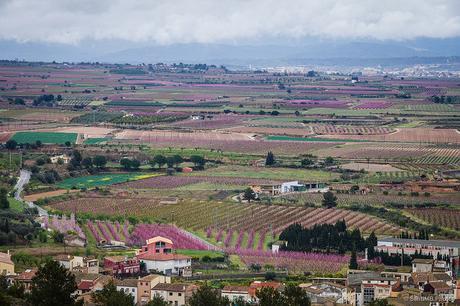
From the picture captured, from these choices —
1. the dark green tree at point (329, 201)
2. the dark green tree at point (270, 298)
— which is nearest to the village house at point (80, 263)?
the dark green tree at point (270, 298)

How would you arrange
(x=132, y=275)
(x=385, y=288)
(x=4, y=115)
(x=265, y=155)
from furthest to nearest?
1. (x=4, y=115)
2. (x=265, y=155)
3. (x=132, y=275)
4. (x=385, y=288)

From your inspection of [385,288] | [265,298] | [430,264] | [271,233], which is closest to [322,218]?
[271,233]

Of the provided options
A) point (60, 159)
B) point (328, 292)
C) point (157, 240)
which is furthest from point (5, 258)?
point (60, 159)

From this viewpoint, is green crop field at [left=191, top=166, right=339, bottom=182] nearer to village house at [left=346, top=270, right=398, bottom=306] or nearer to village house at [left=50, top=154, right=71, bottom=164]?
village house at [left=50, top=154, right=71, bottom=164]

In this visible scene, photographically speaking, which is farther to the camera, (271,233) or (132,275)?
(271,233)

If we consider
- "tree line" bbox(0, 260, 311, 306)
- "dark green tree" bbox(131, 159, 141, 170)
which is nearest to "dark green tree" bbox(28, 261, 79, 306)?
"tree line" bbox(0, 260, 311, 306)

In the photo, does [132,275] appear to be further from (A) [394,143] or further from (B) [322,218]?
(A) [394,143]

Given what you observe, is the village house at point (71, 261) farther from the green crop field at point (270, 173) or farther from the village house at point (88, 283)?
the green crop field at point (270, 173)
